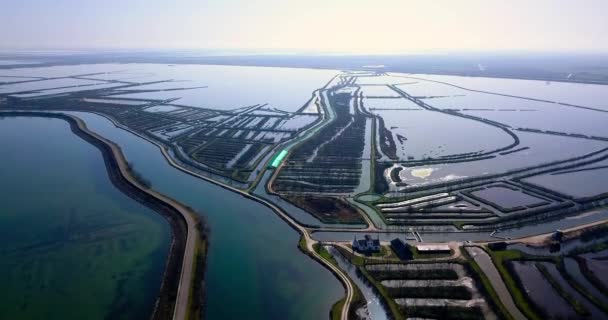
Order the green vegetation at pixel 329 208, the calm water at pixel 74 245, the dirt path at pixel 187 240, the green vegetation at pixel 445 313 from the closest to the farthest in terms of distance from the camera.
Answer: the green vegetation at pixel 445 313
the dirt path at pixel 187 240
the calm water at pixel 74 245
the green vegetation at pixel 329 208

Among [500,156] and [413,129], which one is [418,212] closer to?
[500,156]

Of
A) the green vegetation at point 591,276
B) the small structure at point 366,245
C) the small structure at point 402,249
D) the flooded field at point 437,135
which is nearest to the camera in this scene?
the green vegetation at point 591,276

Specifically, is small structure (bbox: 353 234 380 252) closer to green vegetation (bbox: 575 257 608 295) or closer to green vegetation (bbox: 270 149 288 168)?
green vegetation (bbox: 575 257 608 295)

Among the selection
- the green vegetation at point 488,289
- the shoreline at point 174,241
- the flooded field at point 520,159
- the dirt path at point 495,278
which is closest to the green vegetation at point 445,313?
the green vegetation at point 488,289

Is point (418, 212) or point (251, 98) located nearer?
point (418, 212)

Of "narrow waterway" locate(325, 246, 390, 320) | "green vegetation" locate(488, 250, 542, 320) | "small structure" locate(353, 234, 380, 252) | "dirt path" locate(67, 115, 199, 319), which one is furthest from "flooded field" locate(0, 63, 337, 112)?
"green vegetation" locate(488, 250, 542, 320)

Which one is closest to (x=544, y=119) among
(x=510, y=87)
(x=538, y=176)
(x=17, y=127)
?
(x=538, y=176)

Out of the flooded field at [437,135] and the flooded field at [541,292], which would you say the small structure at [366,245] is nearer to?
the flooded field at [541,292]
